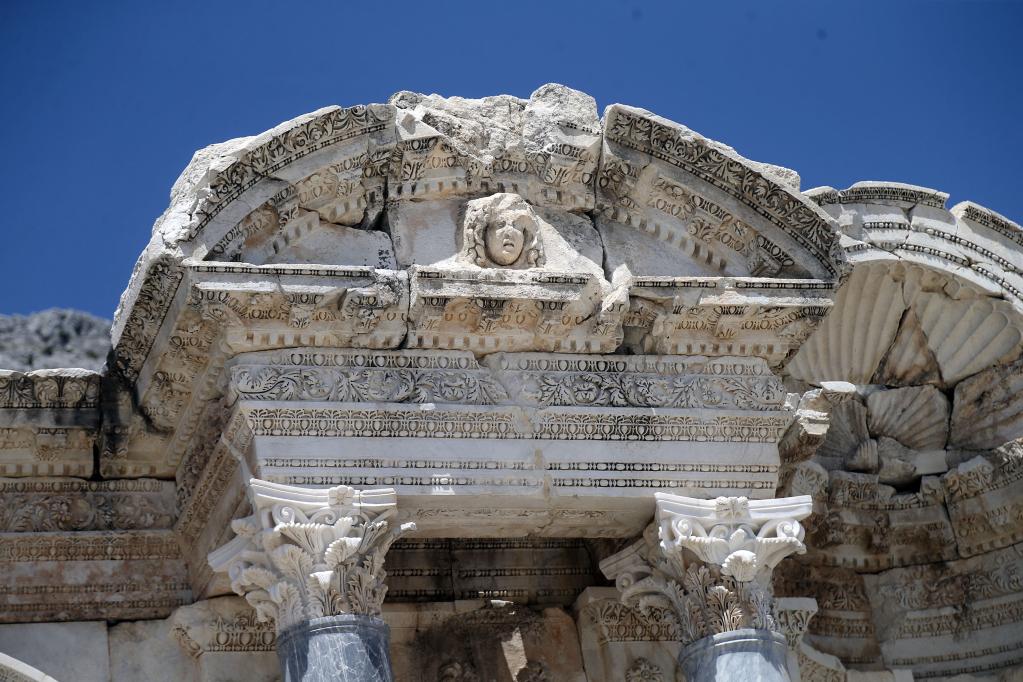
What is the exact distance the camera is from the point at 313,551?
877 cm

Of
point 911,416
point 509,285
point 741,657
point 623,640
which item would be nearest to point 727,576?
point 741,657

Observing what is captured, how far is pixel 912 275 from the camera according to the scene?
11930 mm

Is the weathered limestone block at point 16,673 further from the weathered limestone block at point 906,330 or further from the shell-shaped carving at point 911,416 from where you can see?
the shell-shaped carving at point 911,416

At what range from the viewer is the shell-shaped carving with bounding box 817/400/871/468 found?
12031 millimetres

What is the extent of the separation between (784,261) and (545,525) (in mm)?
1848

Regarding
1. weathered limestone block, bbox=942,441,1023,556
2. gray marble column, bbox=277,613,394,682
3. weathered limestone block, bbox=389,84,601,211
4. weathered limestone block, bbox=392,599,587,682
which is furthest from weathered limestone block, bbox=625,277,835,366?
weathered limestone block, bbox=942,441,1023,556

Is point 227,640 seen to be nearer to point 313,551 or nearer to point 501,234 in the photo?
point 313,551

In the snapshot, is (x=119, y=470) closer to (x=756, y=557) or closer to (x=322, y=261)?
(x=322, y=261)

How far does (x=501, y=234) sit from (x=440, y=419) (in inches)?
39.8

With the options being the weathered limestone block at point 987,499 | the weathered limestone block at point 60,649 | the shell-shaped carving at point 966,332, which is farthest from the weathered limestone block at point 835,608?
the weathered limestone block at point 60,649

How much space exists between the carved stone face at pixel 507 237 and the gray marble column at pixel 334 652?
6.51 feet

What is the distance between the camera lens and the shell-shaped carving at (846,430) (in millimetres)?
12031

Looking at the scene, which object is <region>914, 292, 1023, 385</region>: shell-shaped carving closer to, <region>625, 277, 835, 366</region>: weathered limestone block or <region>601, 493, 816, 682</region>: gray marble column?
<region>625, 277, 835, 366</region>: weathered limestone block

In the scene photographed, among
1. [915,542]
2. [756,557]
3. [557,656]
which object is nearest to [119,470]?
[557,656]
